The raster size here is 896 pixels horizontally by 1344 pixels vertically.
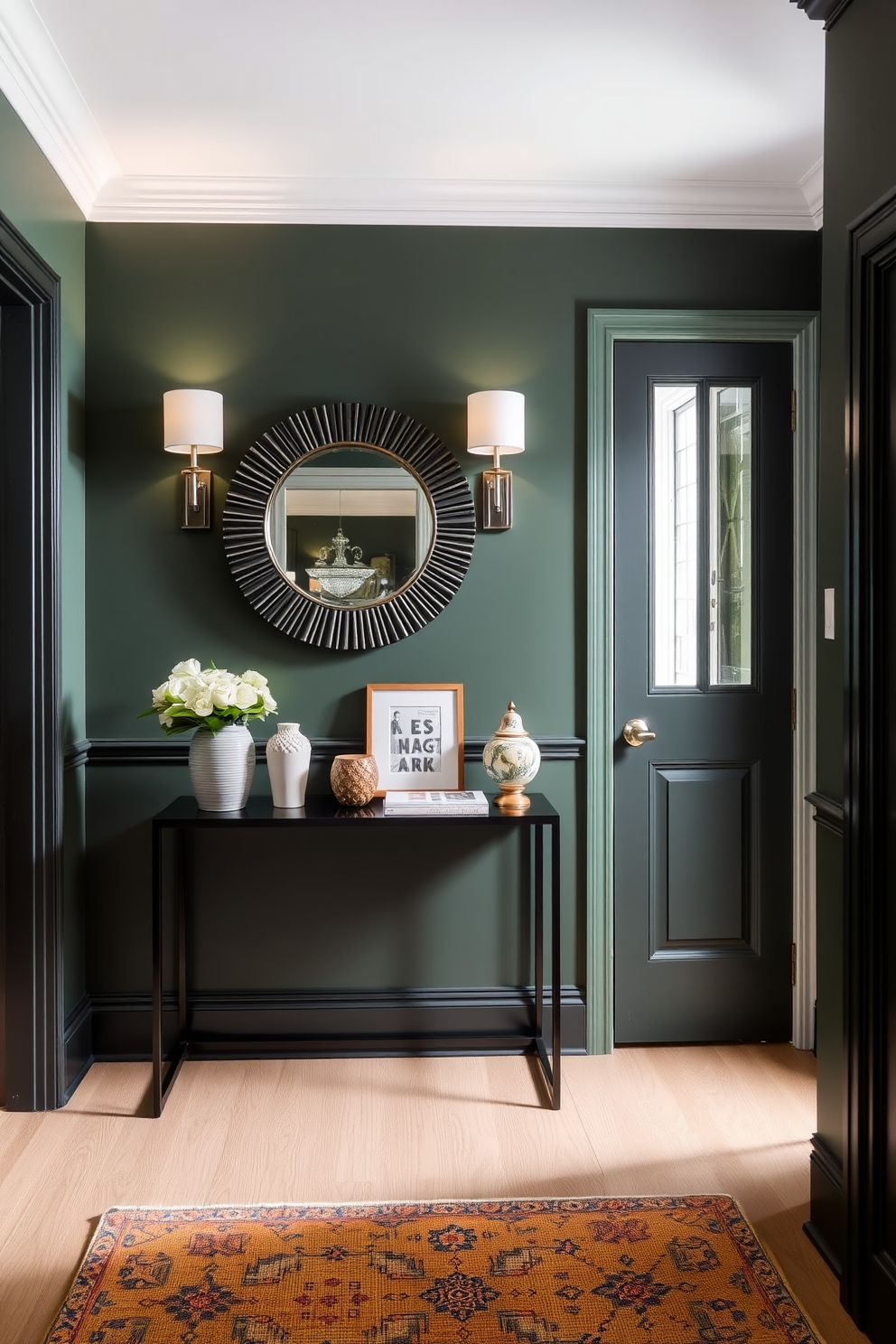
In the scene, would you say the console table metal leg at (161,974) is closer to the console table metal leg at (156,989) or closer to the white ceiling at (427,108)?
the console table metal leg at (156,989)

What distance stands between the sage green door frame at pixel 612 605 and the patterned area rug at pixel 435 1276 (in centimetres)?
95

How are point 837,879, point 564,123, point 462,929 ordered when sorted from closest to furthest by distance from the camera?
point 837,879
point 564,123
point 462,929

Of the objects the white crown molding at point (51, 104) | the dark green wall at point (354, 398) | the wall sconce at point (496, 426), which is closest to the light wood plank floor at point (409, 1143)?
the dark green wall at point (354, 398)

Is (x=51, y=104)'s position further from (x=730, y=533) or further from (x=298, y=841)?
(x=730, y=533)

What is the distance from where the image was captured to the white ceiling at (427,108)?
217 cm

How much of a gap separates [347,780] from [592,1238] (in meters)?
1.26

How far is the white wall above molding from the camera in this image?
290 cm

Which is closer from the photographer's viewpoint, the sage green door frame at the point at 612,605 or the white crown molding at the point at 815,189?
the white crown molding at the point at 815,189

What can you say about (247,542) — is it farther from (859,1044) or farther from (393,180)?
(859,1044)

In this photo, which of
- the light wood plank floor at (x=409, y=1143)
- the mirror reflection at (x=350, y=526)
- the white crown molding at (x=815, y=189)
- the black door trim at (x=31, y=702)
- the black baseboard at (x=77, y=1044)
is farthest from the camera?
the mirror reflection at (x=350, y=526)

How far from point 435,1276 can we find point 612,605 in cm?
183

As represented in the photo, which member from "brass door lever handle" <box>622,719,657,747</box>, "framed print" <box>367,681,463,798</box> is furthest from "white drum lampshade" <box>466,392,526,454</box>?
"brass door lever handle" <box>622,719,657,747</box>

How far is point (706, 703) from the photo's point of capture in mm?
3037

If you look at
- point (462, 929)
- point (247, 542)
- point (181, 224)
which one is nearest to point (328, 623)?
point (247, 542)
